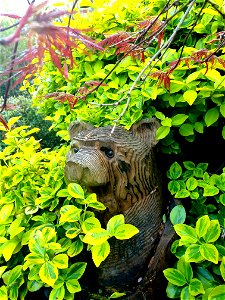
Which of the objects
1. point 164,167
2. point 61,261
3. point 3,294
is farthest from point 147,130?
point 3,294

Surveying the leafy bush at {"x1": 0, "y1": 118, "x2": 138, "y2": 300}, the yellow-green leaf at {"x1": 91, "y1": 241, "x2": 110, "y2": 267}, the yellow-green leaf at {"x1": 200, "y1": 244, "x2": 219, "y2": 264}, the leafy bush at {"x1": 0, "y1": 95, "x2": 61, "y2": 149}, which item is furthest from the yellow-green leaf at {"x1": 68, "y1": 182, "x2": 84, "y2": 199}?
the leafy bush at {"x1": 0, "y1": 95, "x2": 61, "y2": 149}

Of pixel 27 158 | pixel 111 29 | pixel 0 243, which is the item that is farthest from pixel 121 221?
pixel 111 29

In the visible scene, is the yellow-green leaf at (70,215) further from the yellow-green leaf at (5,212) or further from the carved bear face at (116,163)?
the yellow-green leaf at (5,212)

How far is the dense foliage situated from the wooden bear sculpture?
0.29ft

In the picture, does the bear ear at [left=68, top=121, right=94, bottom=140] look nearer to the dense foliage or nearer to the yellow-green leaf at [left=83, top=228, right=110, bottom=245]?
the dense foliage

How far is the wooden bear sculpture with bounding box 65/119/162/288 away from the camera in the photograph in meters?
1.51

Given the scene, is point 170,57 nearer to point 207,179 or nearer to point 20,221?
point 207,179

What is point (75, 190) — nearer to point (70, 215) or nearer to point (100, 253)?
point (70, 215)

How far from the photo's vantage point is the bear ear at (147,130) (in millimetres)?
1619

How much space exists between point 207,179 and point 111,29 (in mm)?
1204

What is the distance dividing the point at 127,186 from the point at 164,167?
46cm

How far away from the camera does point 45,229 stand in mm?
1457

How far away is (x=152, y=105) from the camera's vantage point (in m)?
1.82

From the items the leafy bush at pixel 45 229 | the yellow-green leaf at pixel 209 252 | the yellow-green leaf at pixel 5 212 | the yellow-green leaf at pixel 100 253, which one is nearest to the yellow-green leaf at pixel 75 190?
the leafy bush at pixel 45 229
